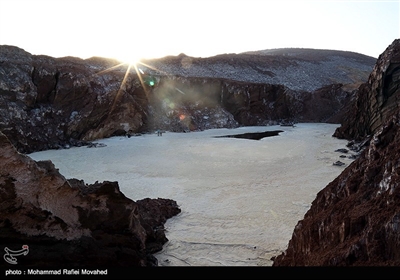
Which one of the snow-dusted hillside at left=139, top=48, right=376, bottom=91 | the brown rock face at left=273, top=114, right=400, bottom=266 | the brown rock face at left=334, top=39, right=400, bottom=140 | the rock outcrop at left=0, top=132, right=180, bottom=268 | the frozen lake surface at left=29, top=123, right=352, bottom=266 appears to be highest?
the snow-dusted hillside at left=139, top=48, right=376, bottom=91

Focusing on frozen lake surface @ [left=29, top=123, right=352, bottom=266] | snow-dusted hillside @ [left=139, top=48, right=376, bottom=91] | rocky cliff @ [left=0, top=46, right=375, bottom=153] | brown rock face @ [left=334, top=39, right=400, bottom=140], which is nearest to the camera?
frozen lake surface @ [left=29, top=123, right=352, bottom=266]

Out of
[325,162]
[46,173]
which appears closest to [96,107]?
[325,162]

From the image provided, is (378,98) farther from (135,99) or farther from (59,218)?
(59,218)

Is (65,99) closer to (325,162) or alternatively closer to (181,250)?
(325,162)

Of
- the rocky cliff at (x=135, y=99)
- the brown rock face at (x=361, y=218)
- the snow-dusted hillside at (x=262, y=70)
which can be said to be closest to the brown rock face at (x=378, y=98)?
the rocky cliff at (x=135, y=99)

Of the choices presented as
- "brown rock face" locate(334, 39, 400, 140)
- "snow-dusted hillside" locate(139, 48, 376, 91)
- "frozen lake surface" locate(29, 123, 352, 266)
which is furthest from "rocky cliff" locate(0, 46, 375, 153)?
"brown rock face" locate(334, 39, 400, 140)

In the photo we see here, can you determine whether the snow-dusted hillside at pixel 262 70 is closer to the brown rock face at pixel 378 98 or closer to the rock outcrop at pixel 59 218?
the brown rock face at pixel 378 98

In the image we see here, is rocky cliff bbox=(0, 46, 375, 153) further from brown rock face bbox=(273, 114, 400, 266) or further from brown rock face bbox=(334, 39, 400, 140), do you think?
brown rock face bbox=(273, 114, 400, 266)
